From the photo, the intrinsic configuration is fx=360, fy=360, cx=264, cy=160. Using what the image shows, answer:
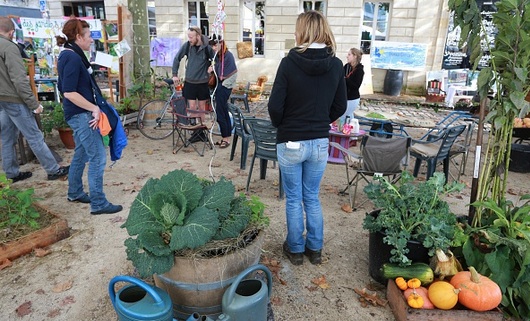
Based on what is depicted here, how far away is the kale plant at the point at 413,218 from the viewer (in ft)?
8.57

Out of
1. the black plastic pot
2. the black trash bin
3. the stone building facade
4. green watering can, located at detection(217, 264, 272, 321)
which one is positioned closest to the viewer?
green watering can, located at detection(217, 264, 272, 321)

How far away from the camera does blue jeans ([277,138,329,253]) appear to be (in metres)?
2.83

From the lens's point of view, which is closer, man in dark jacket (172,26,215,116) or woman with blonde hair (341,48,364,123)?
woman with blonde hair (341,48,364,123)

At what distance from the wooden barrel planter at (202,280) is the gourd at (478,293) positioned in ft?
4.70

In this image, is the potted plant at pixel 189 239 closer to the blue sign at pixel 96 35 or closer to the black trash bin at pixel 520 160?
the black trash bin at pixel 520 160

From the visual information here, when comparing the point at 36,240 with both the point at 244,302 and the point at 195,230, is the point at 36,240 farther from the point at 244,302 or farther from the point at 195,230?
the point at 244,302

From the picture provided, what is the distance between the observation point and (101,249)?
340 cm

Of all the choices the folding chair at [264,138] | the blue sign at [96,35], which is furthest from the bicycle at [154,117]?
the folding chair at [264,138]

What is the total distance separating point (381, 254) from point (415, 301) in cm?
49

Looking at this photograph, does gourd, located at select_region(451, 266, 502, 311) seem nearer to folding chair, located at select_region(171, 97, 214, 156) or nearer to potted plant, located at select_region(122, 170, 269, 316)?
potted plant, located at select_region(122, 170, 269, 316)

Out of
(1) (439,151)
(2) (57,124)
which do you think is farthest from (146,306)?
(2) (57,124)

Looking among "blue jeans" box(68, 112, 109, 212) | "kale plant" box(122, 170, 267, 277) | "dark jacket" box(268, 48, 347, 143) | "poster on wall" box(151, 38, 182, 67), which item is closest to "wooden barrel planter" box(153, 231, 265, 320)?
"kale plant" box(122, 170, 267, 277)

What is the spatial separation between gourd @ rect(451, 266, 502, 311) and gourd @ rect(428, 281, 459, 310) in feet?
0.19

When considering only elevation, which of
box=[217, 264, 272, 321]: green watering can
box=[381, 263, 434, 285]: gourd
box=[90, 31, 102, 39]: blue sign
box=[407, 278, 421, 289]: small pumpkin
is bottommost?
box=[407, 278, 421, 289]: small pumpkin
